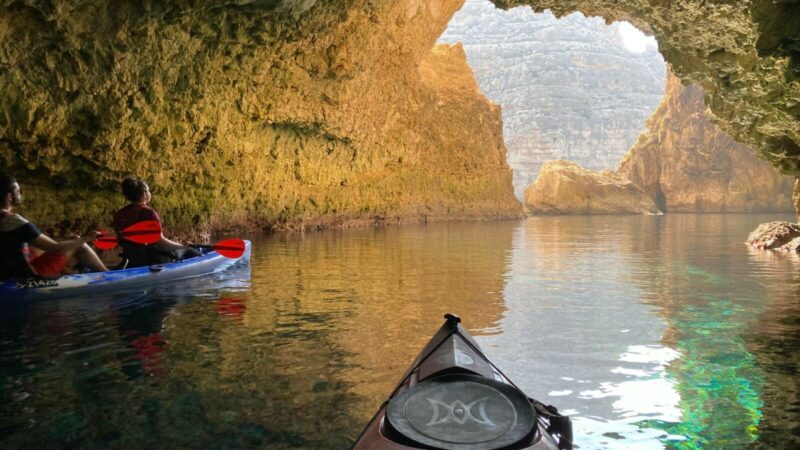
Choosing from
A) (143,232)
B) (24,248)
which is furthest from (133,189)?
(24,248)

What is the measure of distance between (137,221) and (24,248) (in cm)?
135

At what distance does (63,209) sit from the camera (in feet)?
44.2

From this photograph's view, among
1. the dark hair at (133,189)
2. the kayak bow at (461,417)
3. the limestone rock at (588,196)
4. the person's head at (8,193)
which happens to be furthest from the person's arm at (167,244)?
the limestone rock at (588,196)

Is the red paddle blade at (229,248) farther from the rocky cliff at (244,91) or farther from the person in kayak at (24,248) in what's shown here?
the rocky cliff at (244,91)

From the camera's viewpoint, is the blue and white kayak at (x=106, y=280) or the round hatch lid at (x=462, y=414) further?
the blue and white kayak at (x=106, y=280)

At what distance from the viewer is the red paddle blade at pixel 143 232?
761cm

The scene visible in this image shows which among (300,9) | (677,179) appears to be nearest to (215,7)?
(300,9)

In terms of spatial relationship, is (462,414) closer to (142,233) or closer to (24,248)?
(24,248)

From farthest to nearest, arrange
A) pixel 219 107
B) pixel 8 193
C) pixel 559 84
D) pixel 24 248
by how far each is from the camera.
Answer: pixel 559 84 < pixel 219 107 < pixel 24 248 < pixel 8 193

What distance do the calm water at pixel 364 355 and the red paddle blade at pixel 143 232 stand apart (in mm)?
709

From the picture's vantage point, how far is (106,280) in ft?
23.3

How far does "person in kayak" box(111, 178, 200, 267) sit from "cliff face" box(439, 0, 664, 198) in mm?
104933

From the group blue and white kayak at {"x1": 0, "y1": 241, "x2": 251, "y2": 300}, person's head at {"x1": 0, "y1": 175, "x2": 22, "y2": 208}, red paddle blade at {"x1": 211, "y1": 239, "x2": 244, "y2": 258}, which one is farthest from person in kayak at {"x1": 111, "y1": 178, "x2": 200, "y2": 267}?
person's head at {"x1": 0, "y1": 175, "x2": 22, "y2": 208}

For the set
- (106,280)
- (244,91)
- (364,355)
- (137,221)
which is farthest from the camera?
(244,91)
